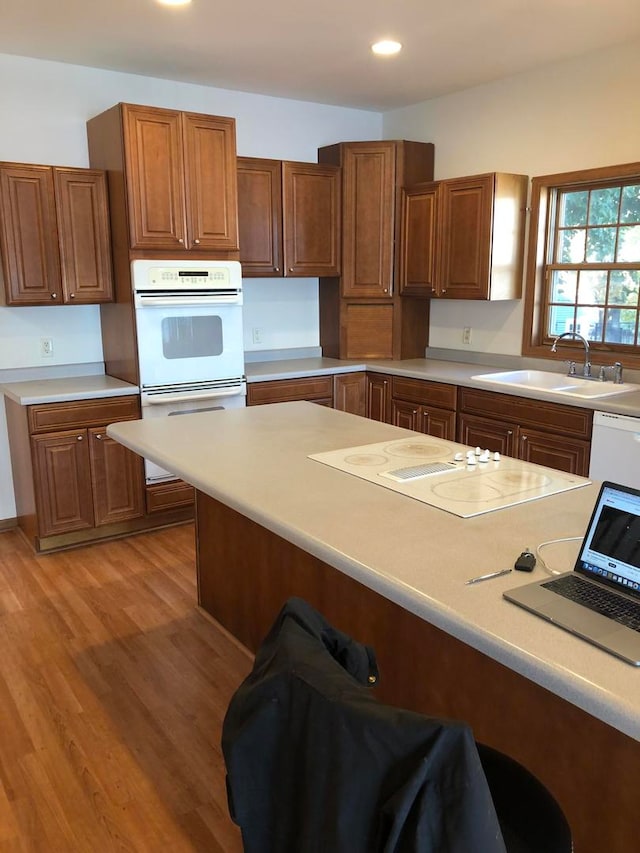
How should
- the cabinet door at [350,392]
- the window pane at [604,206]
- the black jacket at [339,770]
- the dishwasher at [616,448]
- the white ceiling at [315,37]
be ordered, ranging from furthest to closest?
the cabinet door at [350,392] → the window pane at [604,206] → the dishwasher at [616,448] → the white ceiling at [315,37] → the black jacket at [339,770]

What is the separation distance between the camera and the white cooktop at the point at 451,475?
187 centimetres

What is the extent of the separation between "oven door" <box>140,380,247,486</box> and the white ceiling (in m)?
1.81

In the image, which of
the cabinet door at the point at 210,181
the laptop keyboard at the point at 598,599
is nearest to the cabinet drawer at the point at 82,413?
the cabinet door at the point at 210,181

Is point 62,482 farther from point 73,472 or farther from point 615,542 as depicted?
point 615,542

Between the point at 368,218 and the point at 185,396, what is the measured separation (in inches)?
71.7

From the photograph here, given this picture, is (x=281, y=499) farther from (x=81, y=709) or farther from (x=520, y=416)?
(x=520, y=416)

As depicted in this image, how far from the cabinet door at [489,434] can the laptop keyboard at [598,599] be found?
2.52 metres

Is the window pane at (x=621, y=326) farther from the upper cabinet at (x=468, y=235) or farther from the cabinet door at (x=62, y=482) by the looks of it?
the cabinet door at (x=62, y=482)

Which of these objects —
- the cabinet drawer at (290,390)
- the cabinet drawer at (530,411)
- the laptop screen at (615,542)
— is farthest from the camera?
the cabinet drawer at (290,390)

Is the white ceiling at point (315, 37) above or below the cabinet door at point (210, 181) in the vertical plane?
above

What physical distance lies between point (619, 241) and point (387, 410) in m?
1.72

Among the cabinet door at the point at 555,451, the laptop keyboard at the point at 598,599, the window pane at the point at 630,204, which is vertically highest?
the window pane at the point at 630,204

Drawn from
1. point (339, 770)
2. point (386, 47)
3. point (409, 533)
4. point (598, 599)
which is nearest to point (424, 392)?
point (386, 47)

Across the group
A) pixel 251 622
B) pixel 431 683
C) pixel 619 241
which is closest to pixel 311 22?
pixel 619 241
